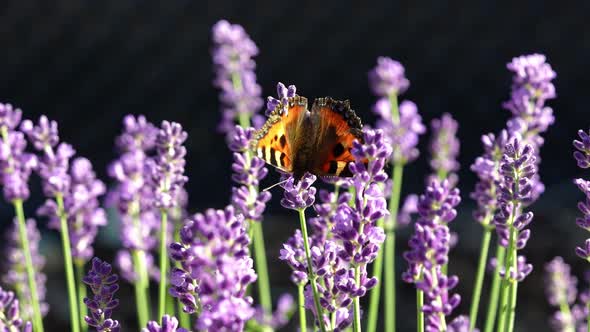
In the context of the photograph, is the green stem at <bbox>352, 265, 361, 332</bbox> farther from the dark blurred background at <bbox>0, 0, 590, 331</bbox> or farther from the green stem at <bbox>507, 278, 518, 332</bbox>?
the dark blurred background at <bbox>0, 0, 590, 331</bbox>

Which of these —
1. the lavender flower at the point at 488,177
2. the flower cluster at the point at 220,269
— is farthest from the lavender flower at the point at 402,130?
the flower cluster at the point at 220,269

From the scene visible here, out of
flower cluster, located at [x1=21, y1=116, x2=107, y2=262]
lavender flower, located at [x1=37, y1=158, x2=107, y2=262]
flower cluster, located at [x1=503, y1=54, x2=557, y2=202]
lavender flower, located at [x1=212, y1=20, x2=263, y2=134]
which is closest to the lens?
flower cluster, located at [x1=21, y1=116, x2=107, y2=262]

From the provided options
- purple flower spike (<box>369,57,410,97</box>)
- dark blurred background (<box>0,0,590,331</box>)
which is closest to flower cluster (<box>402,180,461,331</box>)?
purple flower spike (<box>369,57,410,97</box>)

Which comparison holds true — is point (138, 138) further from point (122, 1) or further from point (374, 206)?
point (122, 1)

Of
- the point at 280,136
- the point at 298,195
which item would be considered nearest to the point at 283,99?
the point at 280,136

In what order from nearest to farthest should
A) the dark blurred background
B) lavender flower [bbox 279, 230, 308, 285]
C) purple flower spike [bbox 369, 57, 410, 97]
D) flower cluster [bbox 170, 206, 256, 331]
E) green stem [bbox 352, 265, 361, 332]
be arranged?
1. flower cluster [bbox 170, 206, 256, 331]
2. green stem [bbox 352, 265, 361, 332]
3. lavender flower [bbox 279, 230, 308, 285]
4. purple flower spike [bbox 369, 57, 410, 97]
5. the dark blurred background

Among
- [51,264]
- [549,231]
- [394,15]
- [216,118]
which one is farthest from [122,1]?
[549,231]

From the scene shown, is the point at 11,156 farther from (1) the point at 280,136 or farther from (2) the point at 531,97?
(2) the point at 531,97
